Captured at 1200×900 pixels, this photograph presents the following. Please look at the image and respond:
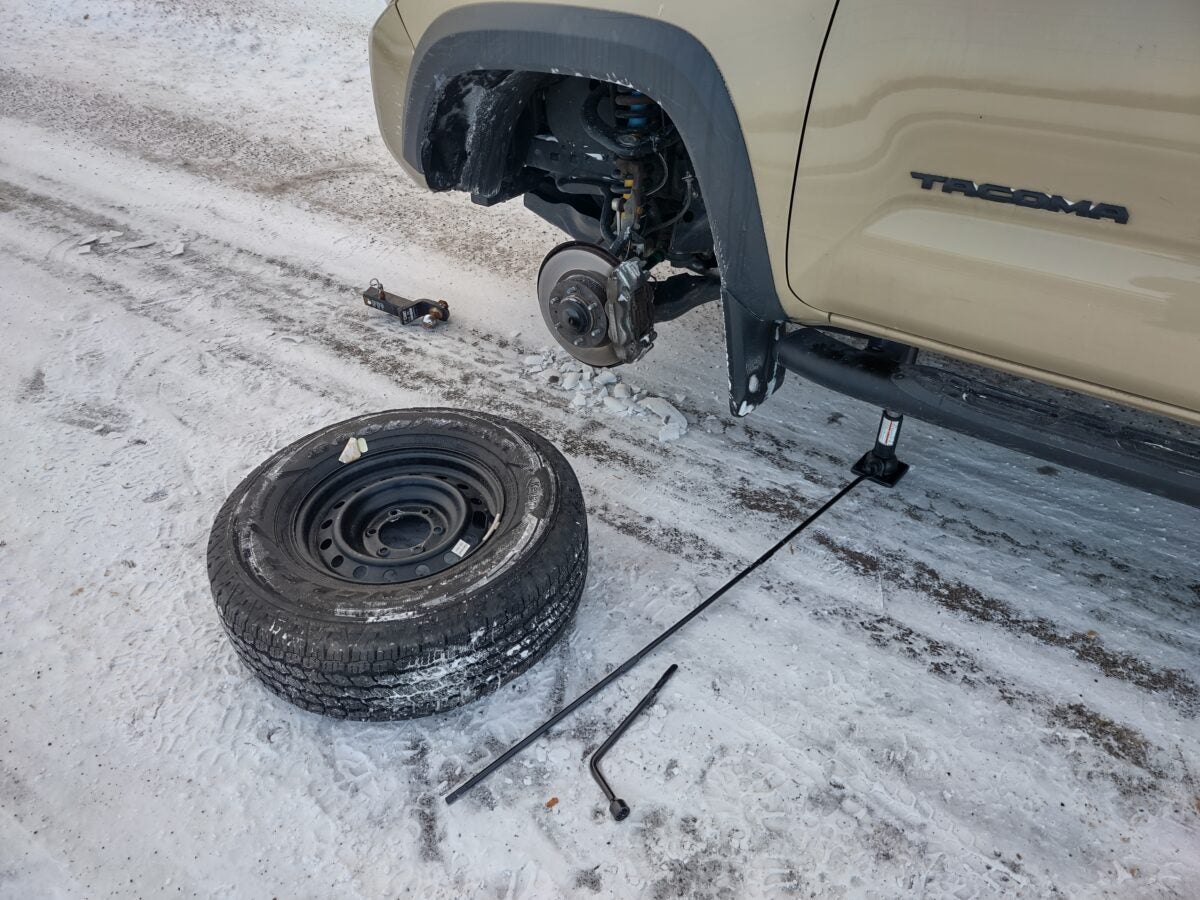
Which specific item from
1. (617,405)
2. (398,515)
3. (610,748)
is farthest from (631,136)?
(610,748)

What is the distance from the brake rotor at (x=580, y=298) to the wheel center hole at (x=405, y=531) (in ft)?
2.93

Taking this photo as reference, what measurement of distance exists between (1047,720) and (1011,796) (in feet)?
0.85

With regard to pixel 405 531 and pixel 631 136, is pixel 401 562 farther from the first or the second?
pixel 631 136

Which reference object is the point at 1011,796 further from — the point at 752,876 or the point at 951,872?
the point at 752,876

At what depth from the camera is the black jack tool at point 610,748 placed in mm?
1774

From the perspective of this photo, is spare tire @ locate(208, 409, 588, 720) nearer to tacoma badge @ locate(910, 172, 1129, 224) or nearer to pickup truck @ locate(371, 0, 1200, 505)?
pickup truck @ locate(371, 0, 1200, 505)

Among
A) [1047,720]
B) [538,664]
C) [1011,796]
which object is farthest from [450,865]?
[1047,720]

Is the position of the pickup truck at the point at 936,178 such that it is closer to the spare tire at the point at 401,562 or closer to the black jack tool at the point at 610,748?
the spare tire at the point at 401,562

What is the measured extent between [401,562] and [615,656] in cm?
61

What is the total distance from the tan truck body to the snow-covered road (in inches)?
32.2

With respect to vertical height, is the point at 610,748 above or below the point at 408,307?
below

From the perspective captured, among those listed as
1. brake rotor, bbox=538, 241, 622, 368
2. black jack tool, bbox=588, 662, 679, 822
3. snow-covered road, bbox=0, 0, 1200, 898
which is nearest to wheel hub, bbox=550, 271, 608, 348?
brake rotor, bbox=538, 241, 622, 368

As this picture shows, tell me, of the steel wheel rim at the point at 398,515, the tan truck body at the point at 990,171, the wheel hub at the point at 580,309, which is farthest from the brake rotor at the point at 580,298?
the tan truck body at the point at 990,171

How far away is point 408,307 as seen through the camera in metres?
3.53
